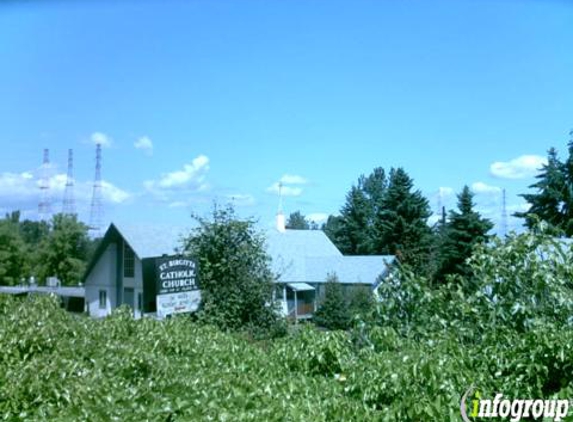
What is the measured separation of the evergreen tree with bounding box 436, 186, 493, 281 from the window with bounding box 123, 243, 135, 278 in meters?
15.6

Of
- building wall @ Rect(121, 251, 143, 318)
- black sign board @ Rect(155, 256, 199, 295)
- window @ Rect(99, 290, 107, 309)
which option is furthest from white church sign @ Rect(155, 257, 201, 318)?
window @ Rect(99, 290, 107, 309)

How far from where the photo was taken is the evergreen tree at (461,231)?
2900 centimetres

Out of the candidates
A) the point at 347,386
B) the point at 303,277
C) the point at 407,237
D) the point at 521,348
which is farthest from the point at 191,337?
the point at 407,237

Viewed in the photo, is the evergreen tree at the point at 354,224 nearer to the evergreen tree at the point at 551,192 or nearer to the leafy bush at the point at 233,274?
the evergreen tree at the point at 551,192

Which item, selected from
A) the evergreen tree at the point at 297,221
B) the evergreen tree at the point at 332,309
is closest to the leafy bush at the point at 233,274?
the evergreen tree at the point at 332,309

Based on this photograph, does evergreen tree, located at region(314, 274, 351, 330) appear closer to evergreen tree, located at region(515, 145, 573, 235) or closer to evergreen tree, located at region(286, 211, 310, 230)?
evergreen tree, located at region(515, 145, 573, 235)

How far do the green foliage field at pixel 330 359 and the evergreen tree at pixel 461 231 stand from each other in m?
23.4

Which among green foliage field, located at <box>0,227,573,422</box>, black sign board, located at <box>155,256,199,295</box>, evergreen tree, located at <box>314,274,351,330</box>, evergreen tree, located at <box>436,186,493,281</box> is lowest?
evergreen tree, located at <box>314,274,351,330</box>

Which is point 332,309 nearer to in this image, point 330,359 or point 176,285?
point 176,285

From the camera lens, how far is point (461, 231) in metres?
29.3

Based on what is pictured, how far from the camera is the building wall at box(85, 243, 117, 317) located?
107 feet

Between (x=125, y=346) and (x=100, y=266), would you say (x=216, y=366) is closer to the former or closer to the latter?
(x=125, y=346)

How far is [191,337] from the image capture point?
524 cm

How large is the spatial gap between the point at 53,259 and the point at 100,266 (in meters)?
15.4
